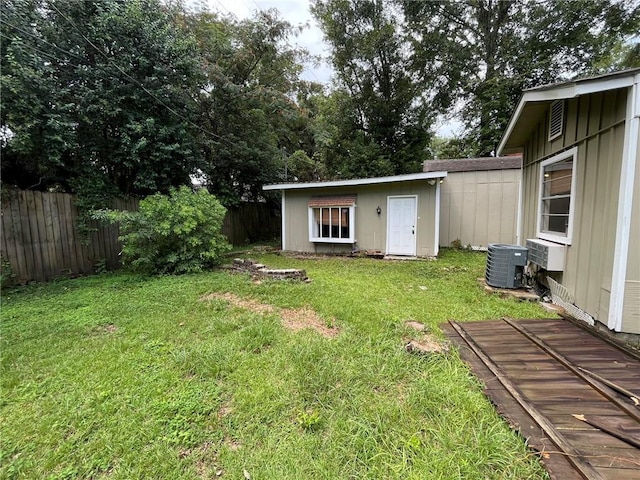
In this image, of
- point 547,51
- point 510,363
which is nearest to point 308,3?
point 547,51

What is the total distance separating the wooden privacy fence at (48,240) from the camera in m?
4.82

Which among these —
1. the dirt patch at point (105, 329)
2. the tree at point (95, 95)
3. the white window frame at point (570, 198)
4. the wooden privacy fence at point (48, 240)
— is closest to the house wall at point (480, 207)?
the white window frame at point (570, 198)

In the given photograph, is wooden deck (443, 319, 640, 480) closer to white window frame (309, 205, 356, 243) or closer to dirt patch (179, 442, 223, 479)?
dirt patch (179, 442, 223, 479)

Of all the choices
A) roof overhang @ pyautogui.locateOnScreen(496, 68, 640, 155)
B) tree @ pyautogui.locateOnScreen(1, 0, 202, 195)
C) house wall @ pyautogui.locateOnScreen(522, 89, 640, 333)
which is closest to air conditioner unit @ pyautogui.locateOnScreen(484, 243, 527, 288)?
house wall @ pyautogui.locateOnScreen(522, 89, 640, 333)

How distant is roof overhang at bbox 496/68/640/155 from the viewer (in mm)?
2668

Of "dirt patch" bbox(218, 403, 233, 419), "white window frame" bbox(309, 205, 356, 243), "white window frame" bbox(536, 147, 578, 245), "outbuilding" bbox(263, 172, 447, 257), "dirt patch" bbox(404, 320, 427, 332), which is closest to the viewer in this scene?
"dirt patch" bbox(218, 403, 233, 419)

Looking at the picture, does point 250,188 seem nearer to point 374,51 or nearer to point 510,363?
point 374,51

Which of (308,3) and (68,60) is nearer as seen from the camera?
(68,60)

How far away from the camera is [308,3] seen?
13.2m

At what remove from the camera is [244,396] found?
80.2 inches

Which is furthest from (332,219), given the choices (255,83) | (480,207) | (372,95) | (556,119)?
(372,95)

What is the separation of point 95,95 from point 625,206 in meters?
8.60

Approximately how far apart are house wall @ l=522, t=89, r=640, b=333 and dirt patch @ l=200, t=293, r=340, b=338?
2.82 metres

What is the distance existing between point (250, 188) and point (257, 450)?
1087 cm
